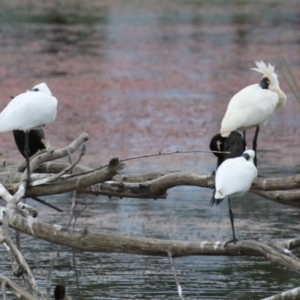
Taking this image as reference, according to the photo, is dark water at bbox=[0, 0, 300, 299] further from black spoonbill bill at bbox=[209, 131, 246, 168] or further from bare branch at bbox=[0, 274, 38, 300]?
bare branch at bbox=[0, 274, 38, 300]

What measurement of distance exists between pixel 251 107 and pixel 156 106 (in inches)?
293

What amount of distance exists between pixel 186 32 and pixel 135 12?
4176mm

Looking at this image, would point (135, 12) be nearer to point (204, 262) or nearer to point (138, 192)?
point (204, 262)

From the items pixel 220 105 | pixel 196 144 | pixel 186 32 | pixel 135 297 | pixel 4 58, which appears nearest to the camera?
pixel 135 297

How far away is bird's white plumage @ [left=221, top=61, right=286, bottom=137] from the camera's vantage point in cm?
634

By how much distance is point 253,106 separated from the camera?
21.2ft

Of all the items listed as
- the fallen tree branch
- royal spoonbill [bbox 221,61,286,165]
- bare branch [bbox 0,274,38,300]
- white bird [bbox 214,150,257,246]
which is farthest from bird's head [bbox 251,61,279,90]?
bare branch [bbox 0,274,38,300]

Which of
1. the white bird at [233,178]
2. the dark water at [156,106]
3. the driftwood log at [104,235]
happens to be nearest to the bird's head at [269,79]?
the dark water at [156,106]

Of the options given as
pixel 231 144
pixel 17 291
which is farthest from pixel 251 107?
pixel 17 291

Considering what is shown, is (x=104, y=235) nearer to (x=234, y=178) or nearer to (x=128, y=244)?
(x=128, y=244)

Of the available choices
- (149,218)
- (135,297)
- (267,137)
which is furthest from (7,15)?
(135,297)

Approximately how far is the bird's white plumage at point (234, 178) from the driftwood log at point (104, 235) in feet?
0.32

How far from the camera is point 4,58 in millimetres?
18250

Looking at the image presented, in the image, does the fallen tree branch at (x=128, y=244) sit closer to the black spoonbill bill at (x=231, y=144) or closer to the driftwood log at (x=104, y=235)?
the driftwood log at (x=104, y=235)
